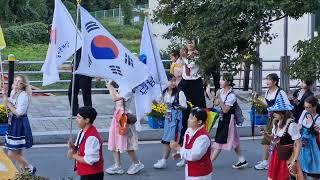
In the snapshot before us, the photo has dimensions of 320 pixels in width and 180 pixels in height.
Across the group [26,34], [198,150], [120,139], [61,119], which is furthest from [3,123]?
[26,34]

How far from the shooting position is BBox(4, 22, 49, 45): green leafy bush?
4209cm

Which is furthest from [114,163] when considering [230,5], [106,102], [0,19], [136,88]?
[0,19]

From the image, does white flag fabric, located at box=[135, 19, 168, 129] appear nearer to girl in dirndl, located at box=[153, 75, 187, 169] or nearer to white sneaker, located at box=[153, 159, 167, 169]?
girl in dirndl, located at box=[153, 75, 187, 169]

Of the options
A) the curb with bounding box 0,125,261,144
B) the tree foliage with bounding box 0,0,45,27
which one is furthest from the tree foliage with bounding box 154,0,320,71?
the tree foliage with bounding box 0,0,45,27

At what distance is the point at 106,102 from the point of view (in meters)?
17.1

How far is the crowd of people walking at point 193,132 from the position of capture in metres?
7.56

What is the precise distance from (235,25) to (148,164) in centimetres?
388

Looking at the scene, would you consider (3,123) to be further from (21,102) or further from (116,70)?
(116,70)

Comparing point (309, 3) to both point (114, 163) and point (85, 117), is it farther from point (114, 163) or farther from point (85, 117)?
point (114, 163)

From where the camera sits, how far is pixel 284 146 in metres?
7.89

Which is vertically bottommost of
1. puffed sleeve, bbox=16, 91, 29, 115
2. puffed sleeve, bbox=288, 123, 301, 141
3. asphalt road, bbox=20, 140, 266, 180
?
asphalt road, bbox=20, 140, 266, 180

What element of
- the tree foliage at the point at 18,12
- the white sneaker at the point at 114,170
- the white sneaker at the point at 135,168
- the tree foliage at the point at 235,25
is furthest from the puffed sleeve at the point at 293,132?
the tree foliage at the point at 18,12

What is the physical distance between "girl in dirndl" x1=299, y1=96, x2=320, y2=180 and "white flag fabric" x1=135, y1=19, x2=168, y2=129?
2.15m

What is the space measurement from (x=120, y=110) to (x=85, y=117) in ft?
8.05
